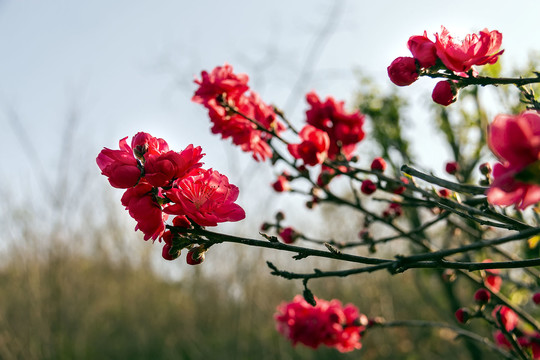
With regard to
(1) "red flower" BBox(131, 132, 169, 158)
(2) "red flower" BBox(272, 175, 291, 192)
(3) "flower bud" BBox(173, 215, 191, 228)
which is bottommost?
(3) "flower bud" BBox(173, 215, 191, 228)

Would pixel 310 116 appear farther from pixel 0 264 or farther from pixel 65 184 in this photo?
pixel 0 264

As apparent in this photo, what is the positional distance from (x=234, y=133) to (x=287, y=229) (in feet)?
1.14

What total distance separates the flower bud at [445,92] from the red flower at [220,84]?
47 centimetres

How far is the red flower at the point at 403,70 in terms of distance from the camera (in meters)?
0.63

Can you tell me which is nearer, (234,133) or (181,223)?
(181,223)

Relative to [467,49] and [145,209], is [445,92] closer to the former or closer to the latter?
[467,49]

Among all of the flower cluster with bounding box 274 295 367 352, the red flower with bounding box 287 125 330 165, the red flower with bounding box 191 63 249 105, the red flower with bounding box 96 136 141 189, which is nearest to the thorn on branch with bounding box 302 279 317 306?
the red flower with bounding box 96 136 141 189

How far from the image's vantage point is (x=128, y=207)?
58 centimetres

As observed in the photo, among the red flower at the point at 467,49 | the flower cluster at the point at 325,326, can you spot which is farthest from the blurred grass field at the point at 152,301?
the red flower at the point at 467,49

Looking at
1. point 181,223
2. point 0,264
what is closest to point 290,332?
point 181,223

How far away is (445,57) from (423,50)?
4 cm

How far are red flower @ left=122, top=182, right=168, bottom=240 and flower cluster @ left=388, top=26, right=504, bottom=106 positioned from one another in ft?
1.29

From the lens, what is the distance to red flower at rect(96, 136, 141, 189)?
0.56m

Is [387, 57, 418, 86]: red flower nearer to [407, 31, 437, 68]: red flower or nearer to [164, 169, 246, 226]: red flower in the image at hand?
[407, 31, 437, 68]: red flower
